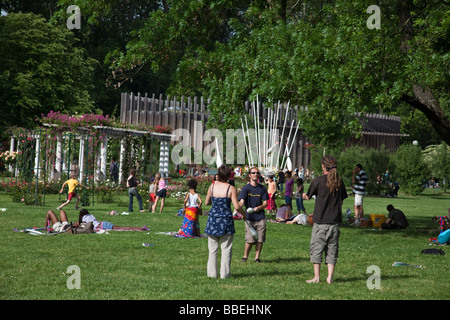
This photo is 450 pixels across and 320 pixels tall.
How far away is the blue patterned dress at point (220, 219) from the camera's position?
953 centimetres

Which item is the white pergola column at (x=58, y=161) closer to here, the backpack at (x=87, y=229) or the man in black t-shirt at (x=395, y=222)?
the backpack at (x=87, y=229)

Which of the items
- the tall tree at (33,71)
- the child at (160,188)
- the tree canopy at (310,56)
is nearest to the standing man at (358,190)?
the tree canopy at (310,56)

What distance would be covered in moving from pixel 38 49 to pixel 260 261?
3439 centimetres

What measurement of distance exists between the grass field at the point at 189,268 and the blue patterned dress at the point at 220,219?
0.70 meters

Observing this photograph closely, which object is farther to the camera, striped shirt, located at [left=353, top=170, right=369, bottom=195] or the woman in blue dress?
striped shirt, located at [left=353, top=170, right=369, bottom=195]

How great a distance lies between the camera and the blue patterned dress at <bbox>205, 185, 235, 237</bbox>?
31.3ft

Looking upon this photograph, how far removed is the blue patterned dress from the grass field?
0.70m

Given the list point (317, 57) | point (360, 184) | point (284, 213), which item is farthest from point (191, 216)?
point (360, 184)

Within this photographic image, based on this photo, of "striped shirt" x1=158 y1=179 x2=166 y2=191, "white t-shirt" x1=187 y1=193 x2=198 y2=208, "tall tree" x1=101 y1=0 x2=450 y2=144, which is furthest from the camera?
"striped shirt" x1=158 y1=179 x2=166 y2=191

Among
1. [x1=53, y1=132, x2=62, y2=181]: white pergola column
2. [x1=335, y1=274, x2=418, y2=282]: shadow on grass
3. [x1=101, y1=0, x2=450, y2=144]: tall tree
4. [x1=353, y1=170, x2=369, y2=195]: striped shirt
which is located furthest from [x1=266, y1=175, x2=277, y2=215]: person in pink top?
[x1=335, y1=274, x2=418, y2=282]: shadow on grass

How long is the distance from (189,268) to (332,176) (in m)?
2.77

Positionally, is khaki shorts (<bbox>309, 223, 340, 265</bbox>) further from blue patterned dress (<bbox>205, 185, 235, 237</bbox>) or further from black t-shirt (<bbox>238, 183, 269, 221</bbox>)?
black t-shirt (<bbox>238, 183, 269, 221</bbox>)

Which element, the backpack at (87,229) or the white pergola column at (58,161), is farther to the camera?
the white pergola column at (58,161)

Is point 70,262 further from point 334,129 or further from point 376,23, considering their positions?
point 334,129
